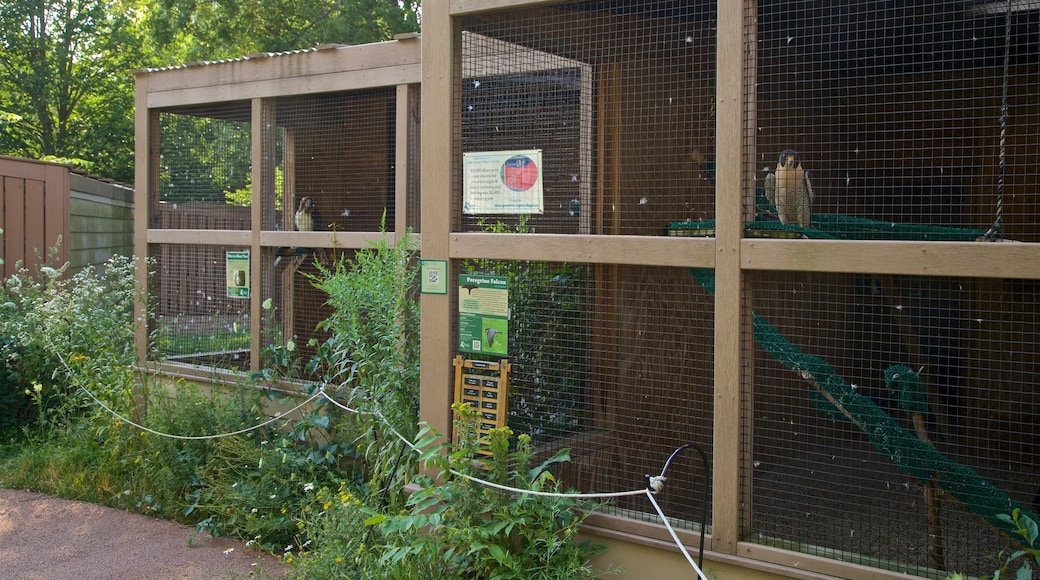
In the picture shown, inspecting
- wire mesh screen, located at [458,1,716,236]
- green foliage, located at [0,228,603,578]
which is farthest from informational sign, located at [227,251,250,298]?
wire mesh screen, located at [458,1,716,236]

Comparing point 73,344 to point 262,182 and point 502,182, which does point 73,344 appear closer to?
point 262,182

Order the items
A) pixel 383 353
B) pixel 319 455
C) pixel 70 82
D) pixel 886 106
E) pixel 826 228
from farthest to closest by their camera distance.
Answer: pixel 70 82, pixel 886 106, pixel 319 455, pixel 383 353, pixel 826 228

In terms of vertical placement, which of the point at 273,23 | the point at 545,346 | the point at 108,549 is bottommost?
the point at 108,549

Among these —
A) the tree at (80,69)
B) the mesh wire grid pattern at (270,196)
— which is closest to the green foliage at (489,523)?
the mesh wire grid pattern at (270,196)

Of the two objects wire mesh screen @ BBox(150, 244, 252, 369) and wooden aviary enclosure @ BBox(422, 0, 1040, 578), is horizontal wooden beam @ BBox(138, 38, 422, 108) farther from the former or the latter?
wooden aviary enclosure @ BBox(422, 0, 1040, 578)

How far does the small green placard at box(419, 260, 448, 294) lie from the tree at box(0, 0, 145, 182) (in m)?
17.2

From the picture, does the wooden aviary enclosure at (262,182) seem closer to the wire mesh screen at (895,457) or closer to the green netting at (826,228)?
the green netting at (826,228)

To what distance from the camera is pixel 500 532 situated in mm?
3652

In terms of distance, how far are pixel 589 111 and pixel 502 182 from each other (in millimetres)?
823

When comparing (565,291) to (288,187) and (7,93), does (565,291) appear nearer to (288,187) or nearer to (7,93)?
(288,187)

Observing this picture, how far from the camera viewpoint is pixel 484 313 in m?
4.03

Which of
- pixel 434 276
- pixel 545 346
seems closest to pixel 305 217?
pixel 434 276

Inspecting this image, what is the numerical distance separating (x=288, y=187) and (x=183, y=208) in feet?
3.38

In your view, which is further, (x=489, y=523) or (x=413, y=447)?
(x=413, y=447)
